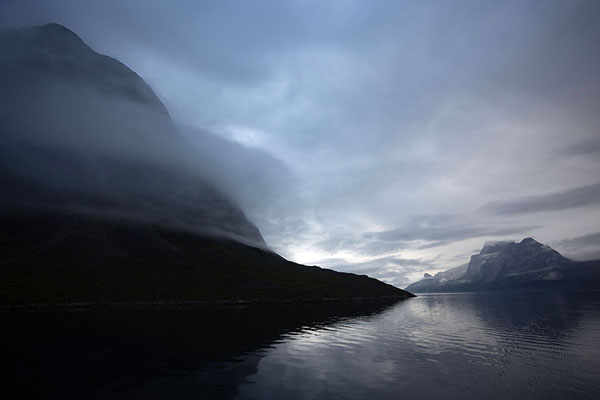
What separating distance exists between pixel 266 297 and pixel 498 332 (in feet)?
453

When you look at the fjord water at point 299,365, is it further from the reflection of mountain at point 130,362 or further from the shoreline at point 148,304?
the shoreline at point 148,304

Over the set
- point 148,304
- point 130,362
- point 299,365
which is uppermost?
point 148,304

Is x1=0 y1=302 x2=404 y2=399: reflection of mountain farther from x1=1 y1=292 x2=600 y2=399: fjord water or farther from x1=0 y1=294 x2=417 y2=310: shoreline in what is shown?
x1=0 y1=294 x2=417 y2=310: shoreline

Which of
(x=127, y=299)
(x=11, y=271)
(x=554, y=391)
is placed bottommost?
(x=554, y=391)

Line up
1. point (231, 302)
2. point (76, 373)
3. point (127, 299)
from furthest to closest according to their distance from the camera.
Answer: point (231, 302)
point (127, 299)
point (76, 373)

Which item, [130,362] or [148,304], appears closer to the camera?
A: [130,362]

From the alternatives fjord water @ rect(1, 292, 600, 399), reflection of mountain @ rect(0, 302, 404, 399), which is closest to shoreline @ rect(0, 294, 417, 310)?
reflection of mountain @ rect(0, 302, 404, 399)

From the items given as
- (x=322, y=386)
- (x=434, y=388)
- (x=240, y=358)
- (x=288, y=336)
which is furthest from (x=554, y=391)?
(x=288, y=336)

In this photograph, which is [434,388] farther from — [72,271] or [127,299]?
[72,271]

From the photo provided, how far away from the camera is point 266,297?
186625 millimetres

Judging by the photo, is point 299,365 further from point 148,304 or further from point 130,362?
point 148,304

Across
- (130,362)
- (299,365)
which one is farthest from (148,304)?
(299,365)

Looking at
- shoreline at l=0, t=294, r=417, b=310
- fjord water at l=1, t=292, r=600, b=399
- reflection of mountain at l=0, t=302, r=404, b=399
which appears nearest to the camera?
reflection of mountain at l=0, t=302, r=404, b=399

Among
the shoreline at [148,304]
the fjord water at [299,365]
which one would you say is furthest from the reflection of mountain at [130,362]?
the shoreline at [148,304]
